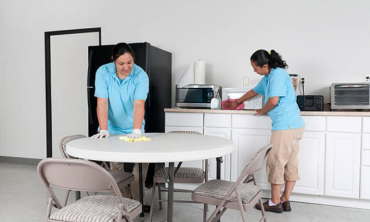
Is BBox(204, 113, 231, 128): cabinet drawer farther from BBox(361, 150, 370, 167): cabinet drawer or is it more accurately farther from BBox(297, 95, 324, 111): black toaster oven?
BBox(361, 150, 370, 167): cabinet drawer

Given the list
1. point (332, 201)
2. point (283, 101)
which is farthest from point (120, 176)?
point (332, 201)

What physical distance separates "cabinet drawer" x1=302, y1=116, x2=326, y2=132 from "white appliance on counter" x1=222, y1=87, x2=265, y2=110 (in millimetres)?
462

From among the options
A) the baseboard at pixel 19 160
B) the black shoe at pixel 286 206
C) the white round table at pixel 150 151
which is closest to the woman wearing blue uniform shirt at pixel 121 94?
the white round table at pixel 150 151

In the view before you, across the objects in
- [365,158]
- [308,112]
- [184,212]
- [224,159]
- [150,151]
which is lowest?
[184,212]

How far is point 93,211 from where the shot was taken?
1550mm

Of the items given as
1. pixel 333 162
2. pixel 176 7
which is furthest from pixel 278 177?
pixel 176 7

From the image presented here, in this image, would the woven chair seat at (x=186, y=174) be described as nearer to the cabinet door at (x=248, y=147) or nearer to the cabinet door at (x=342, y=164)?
the cabinet door at (x=248, y=147)

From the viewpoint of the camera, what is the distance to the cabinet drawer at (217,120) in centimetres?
333

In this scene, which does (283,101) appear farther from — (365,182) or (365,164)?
(365,182)

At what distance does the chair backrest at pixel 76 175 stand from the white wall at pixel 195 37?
2.64 m

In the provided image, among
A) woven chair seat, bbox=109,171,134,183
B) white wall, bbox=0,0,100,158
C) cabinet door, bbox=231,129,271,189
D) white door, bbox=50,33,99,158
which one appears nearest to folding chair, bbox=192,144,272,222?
woven chair seat, bbox=109,171,134,183

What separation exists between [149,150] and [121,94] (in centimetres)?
90

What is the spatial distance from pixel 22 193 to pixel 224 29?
116 inches

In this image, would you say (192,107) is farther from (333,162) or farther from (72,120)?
(72,120)
